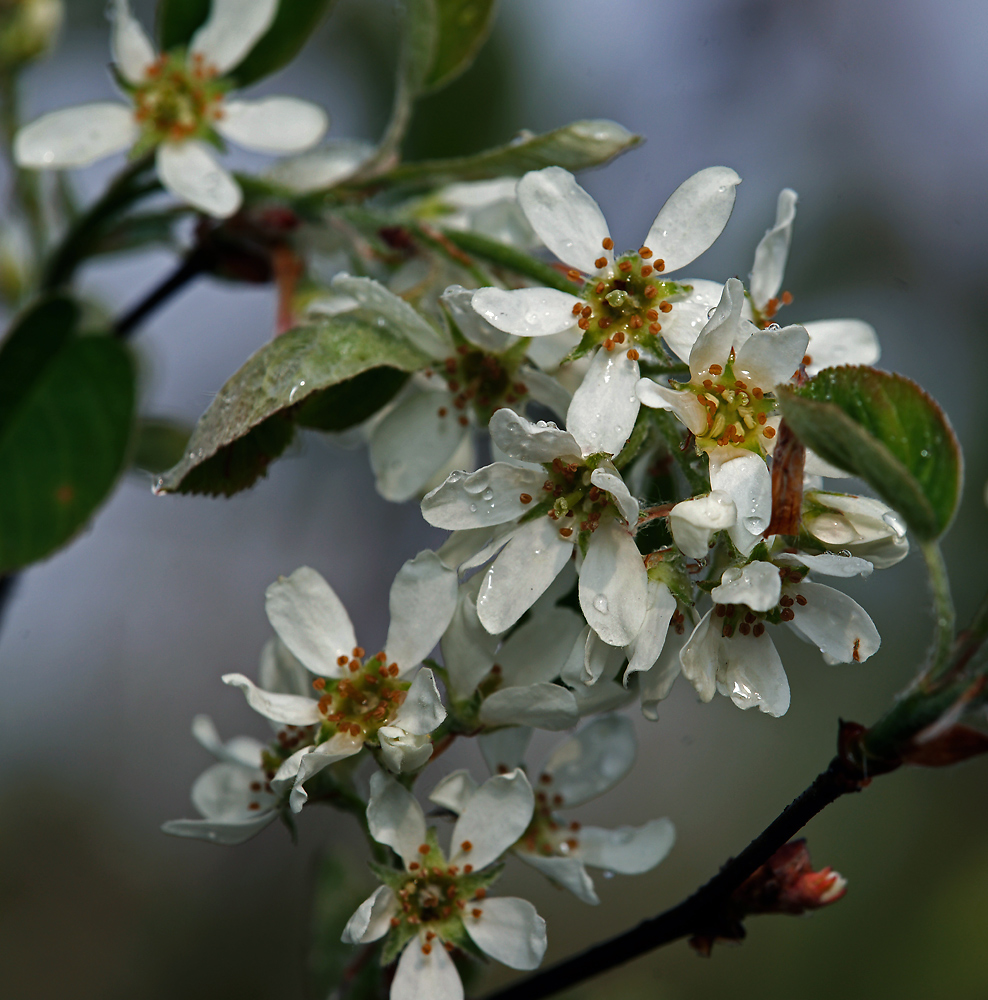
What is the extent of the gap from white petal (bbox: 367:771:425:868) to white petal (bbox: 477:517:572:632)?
192mm

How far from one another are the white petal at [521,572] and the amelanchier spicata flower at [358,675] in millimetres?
66

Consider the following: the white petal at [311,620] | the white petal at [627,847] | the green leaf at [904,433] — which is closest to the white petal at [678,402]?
the green leaf at [904,433]

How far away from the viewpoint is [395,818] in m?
1.10

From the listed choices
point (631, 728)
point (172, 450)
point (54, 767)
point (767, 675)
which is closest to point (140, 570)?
point (54, 767)

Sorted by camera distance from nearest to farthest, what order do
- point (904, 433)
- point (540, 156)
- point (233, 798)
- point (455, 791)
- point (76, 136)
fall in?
point (904, 433) → point (455, 791) → point (233, 798) → point (540, 156) → point (76, 136)

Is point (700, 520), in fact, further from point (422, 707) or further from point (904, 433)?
point (422, 707)

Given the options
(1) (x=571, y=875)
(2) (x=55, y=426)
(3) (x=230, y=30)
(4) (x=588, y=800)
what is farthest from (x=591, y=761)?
(3) (x=230, y=30)

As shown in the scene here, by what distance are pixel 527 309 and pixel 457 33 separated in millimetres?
720

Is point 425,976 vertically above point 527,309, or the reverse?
point 527,309

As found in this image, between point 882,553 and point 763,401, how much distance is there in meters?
0.19

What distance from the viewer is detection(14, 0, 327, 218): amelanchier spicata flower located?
1.52 metres

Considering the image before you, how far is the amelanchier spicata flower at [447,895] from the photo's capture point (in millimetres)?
1086

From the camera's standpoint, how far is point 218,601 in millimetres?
4797

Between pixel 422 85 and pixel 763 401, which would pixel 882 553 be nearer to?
pixel 763 401
